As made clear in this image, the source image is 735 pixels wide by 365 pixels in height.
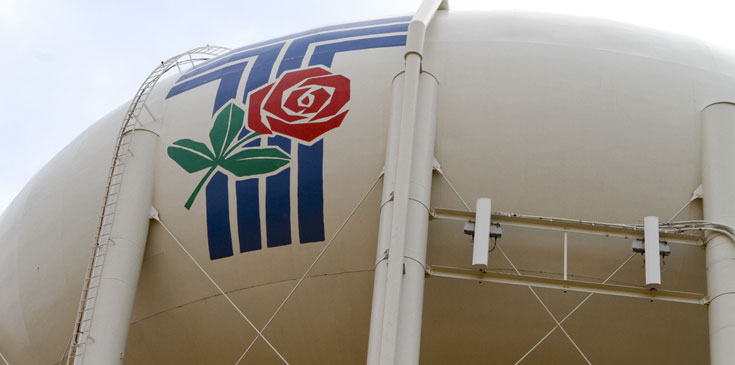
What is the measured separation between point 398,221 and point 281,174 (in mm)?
1749

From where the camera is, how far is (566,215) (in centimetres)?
1116

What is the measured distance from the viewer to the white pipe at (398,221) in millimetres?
10336

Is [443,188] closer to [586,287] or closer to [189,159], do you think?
[586,287]

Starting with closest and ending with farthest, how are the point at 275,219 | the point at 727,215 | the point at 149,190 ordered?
the point at 727,215, the point at 275,219, the point at 149,190

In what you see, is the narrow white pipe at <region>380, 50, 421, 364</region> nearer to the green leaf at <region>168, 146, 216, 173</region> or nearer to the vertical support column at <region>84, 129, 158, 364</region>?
the green leaf at <region>168, 146, 216, 173</region>

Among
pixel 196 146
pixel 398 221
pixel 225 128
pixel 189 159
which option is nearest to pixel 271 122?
pixel 225 128

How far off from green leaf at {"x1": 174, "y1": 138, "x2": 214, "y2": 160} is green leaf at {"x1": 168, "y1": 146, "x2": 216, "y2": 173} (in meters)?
0.04

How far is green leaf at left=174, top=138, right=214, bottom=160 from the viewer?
12336mm

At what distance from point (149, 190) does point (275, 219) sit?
203 centimetres

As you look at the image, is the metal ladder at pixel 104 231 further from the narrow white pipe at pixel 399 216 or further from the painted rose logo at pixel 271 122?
the narrow white pipe at pixel 399 216

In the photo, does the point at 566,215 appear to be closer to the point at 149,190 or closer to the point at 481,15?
the point at 481,15

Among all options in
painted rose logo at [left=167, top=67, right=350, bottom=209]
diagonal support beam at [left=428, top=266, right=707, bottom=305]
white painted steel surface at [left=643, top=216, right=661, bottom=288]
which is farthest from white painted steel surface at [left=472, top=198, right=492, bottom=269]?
painted rose logo at [left=167, top=67, right=350, bottom=209]

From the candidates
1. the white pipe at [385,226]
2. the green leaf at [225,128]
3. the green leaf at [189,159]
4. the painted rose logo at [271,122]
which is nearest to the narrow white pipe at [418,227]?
the white pipe at [385,226]

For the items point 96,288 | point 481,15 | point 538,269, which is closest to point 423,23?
point 481,15
